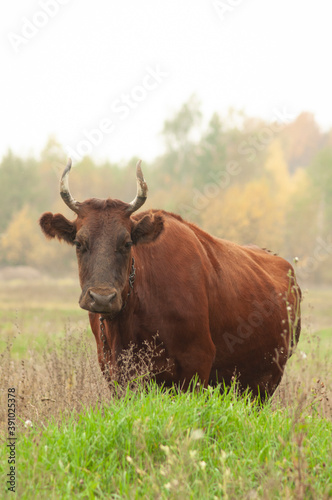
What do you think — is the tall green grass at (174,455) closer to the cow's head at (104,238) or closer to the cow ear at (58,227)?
the cow's head at (104,238)

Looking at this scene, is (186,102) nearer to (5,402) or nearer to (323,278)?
(323,278)

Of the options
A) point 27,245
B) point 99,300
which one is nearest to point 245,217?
point 27,245

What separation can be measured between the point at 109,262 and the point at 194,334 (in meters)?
1.09

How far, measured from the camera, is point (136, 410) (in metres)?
4.20

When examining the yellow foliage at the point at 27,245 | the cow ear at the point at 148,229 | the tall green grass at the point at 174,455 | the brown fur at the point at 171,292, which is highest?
the yellow foliage at the point at 27,245

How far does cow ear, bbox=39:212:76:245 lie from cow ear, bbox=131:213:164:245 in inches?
23.3

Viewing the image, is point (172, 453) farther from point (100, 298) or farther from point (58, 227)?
point (58, 227)

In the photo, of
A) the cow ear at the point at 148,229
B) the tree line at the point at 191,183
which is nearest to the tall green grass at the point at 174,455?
the cow ear at the point at 148,229

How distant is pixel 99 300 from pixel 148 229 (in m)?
0.94

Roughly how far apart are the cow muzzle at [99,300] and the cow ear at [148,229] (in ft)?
2.49

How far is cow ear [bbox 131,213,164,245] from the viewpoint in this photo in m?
5.18

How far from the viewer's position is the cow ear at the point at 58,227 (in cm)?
530

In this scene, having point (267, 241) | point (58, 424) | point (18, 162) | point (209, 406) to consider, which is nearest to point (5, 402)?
point (58, 424)

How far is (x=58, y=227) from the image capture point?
17.6ft
